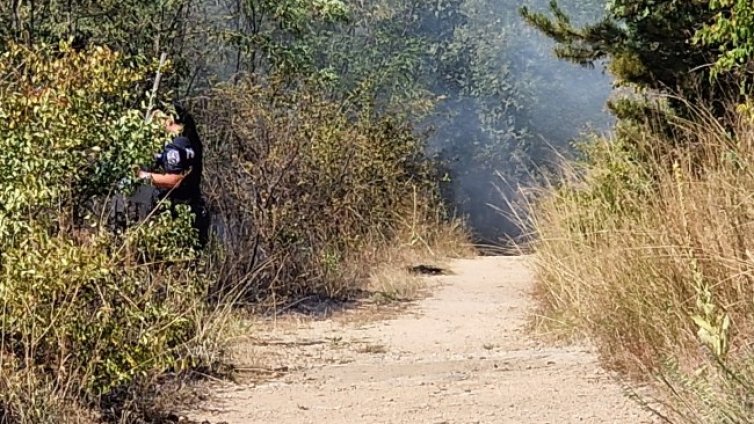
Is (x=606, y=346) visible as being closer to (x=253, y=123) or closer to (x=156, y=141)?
(x=156, y=141)

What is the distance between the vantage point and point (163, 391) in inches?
186

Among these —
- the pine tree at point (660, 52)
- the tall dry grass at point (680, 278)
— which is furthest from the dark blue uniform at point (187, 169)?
the pine tree at point (660, 52)

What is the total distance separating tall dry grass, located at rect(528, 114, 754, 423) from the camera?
10.8 feet

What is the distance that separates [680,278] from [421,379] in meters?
1.41

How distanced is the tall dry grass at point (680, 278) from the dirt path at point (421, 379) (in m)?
0.24

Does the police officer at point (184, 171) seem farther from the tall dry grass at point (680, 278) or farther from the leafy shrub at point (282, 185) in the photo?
the tall dry grass at point (680, 278)

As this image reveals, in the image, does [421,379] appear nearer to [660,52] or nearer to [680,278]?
[680,278]

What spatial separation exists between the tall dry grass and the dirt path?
0.24 metres

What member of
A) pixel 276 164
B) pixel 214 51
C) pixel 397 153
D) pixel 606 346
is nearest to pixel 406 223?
pixel 397 153

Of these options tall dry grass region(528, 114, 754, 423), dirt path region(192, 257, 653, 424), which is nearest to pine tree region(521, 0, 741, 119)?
dirt path region(192, 257, 653, 424)

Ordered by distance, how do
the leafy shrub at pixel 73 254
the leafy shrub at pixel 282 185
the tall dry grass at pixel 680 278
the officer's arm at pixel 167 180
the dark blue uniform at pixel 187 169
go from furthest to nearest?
the leafy shrub at pixel 282 185 < the dark blue uniform at pixel 187 169 < the officer's arm at pixel 167 180 < the leafy shrub at pixel 73 254 < the tall dry grass at pixel 680 278

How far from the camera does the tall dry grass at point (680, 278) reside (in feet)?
10.8

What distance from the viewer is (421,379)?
5273mm

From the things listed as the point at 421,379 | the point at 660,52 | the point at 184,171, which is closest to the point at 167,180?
the point at 184,171
